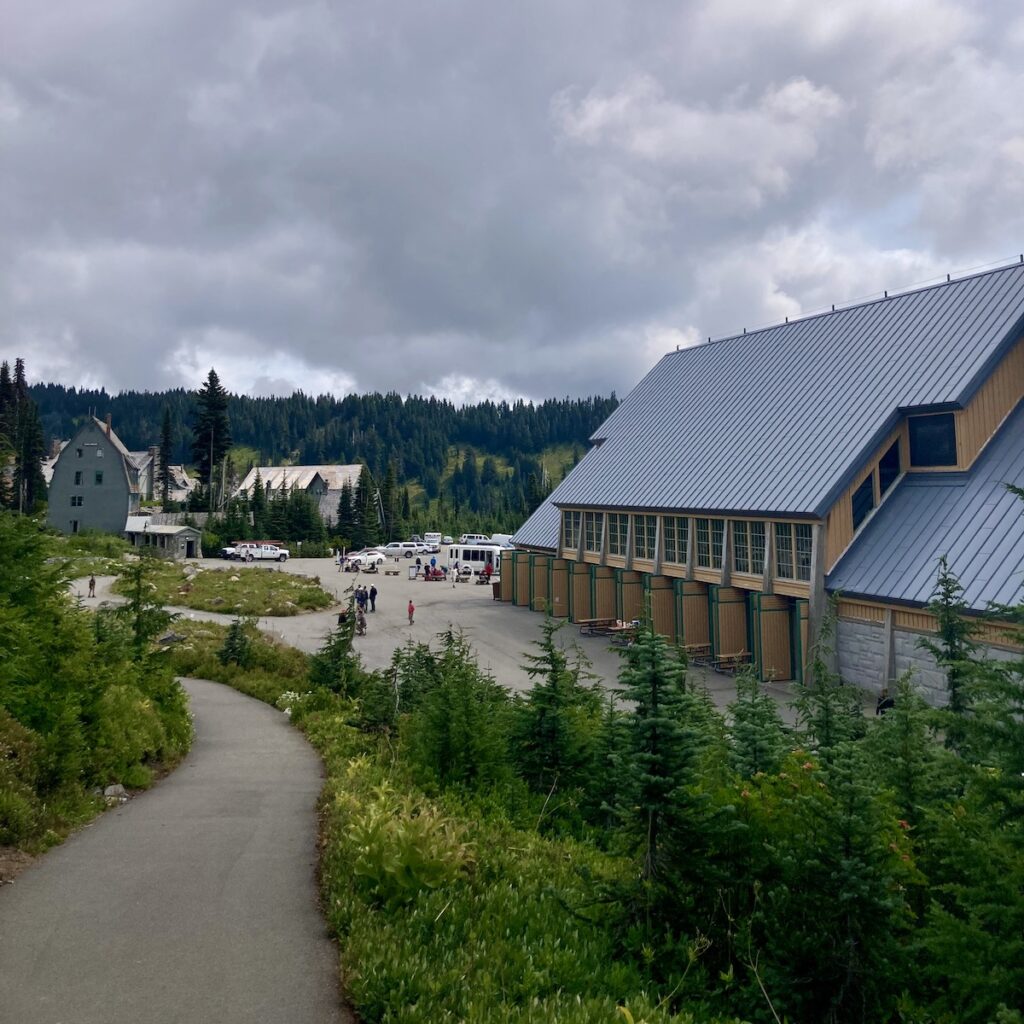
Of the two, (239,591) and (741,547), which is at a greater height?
(741,547)

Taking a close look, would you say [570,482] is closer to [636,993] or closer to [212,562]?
[636,993]

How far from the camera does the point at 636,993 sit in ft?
20.8

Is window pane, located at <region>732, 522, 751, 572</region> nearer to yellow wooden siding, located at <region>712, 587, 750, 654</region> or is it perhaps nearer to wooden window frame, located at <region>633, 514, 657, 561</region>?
yellow wooden siding, located at <region>712, 587, 750, 654</region>

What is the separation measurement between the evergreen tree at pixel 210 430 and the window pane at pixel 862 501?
74.5 meters

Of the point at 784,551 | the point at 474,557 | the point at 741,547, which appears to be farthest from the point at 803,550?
the point at 474,557

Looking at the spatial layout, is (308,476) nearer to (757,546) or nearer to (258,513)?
(258,513)

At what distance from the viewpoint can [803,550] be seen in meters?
25.7

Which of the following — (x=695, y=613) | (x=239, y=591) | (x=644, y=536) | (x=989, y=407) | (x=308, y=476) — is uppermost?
(x=308, y=476)

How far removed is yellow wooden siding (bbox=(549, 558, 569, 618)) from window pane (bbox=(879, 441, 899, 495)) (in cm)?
1665

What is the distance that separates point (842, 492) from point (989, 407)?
5439 mm

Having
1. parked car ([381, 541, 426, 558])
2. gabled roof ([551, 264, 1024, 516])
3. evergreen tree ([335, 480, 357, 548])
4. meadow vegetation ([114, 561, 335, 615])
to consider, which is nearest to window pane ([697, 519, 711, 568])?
gabled roof ([551, 264, 1024, 516])

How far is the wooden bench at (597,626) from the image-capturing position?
3597 centimetres

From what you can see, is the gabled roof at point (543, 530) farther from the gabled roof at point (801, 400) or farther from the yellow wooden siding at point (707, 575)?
the yellow wooden siding at point (707, 575)

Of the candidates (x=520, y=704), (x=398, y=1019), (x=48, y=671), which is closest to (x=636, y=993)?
(x=398, y=1019)
